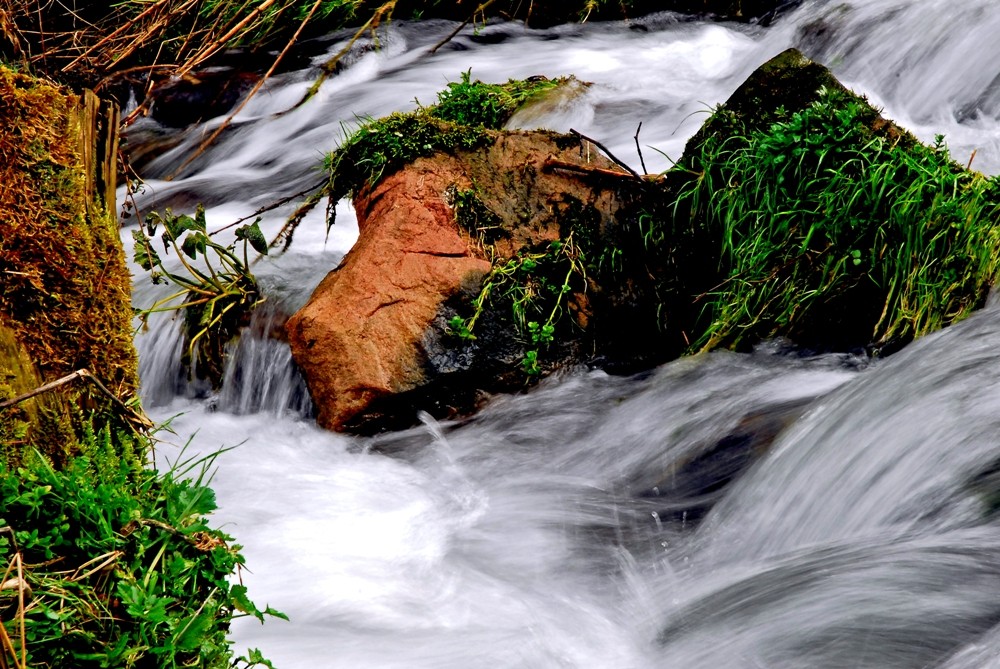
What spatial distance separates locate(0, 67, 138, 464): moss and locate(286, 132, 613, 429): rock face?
171 centimetres

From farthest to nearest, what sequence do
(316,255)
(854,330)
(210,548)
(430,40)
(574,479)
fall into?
(430,40) < (316,255) < (854,330) < (574,479) < (210,548)

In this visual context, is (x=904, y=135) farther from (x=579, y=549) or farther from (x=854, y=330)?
(x=579, y=549)

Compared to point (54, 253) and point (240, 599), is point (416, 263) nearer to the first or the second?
point (54, 253)

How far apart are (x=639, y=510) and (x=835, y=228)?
5.01 feet

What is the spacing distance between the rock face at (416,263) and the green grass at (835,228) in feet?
2.04

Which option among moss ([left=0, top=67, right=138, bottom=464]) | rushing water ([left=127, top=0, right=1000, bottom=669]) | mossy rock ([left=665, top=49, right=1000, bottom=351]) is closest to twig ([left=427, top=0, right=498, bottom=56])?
rushing water ([left=127, top=0, right=1000, bottom=669])

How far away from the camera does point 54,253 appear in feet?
8.30

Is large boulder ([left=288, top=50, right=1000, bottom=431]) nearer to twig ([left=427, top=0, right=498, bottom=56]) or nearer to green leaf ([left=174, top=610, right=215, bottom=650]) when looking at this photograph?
green leaf ([left=174, top=610, right=215, bottom=650])

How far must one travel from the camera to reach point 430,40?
28.8ft

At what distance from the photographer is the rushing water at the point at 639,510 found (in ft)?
8.88

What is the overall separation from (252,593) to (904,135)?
127 inches

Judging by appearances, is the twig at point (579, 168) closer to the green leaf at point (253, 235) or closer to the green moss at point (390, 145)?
the green moss at point (390, 145)

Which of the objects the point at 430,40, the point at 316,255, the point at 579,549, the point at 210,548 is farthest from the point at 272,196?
the point at 210,548

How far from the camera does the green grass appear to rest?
13.3 feet
